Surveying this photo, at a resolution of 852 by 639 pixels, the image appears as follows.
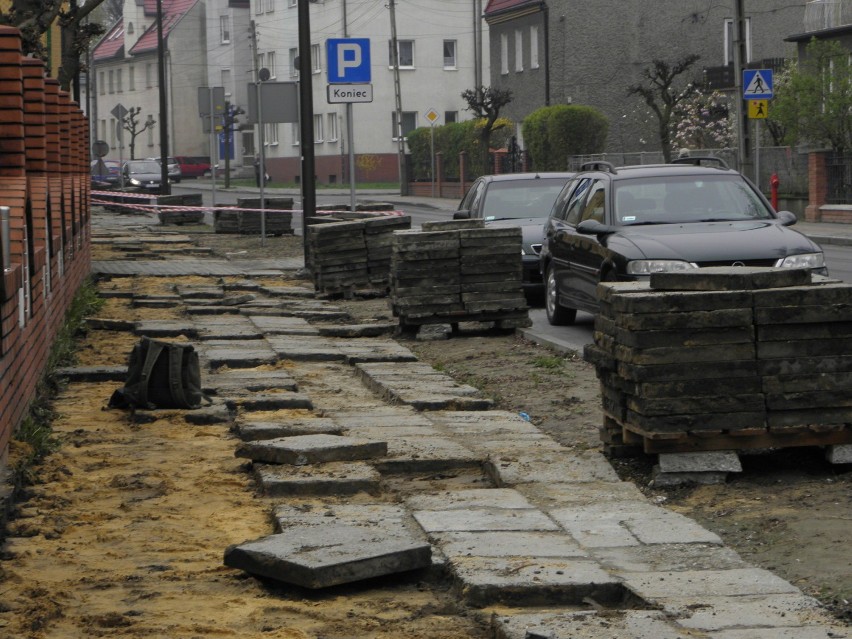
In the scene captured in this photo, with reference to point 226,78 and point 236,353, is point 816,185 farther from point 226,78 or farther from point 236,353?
point 226,78

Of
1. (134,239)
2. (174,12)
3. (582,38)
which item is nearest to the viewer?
(134,239)

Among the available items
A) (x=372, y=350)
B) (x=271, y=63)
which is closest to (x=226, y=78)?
(x=271, y=63)

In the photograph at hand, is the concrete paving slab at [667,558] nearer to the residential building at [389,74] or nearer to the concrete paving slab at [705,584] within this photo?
the concrete paving slab at [705,584]

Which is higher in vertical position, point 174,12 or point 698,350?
point 174,12

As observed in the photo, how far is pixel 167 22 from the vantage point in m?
98.0

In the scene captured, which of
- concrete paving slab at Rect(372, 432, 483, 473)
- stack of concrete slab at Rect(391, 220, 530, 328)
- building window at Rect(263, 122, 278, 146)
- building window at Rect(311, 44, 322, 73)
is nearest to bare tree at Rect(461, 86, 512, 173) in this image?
building window at Rect(311, 44, 322, 73)

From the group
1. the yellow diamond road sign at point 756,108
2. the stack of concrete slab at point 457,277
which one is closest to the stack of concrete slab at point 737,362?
the stack of concrete slab at point 457,277

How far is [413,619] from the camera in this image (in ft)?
16.9

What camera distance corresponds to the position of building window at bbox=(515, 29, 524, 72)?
59.8 m

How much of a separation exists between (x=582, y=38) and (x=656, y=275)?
49.8m

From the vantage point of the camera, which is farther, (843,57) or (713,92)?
(713,92)

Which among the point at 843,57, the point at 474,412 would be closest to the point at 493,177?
the point at 474,412

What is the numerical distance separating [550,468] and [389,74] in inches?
2731

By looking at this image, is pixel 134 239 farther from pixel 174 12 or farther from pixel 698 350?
pixel 174 12
